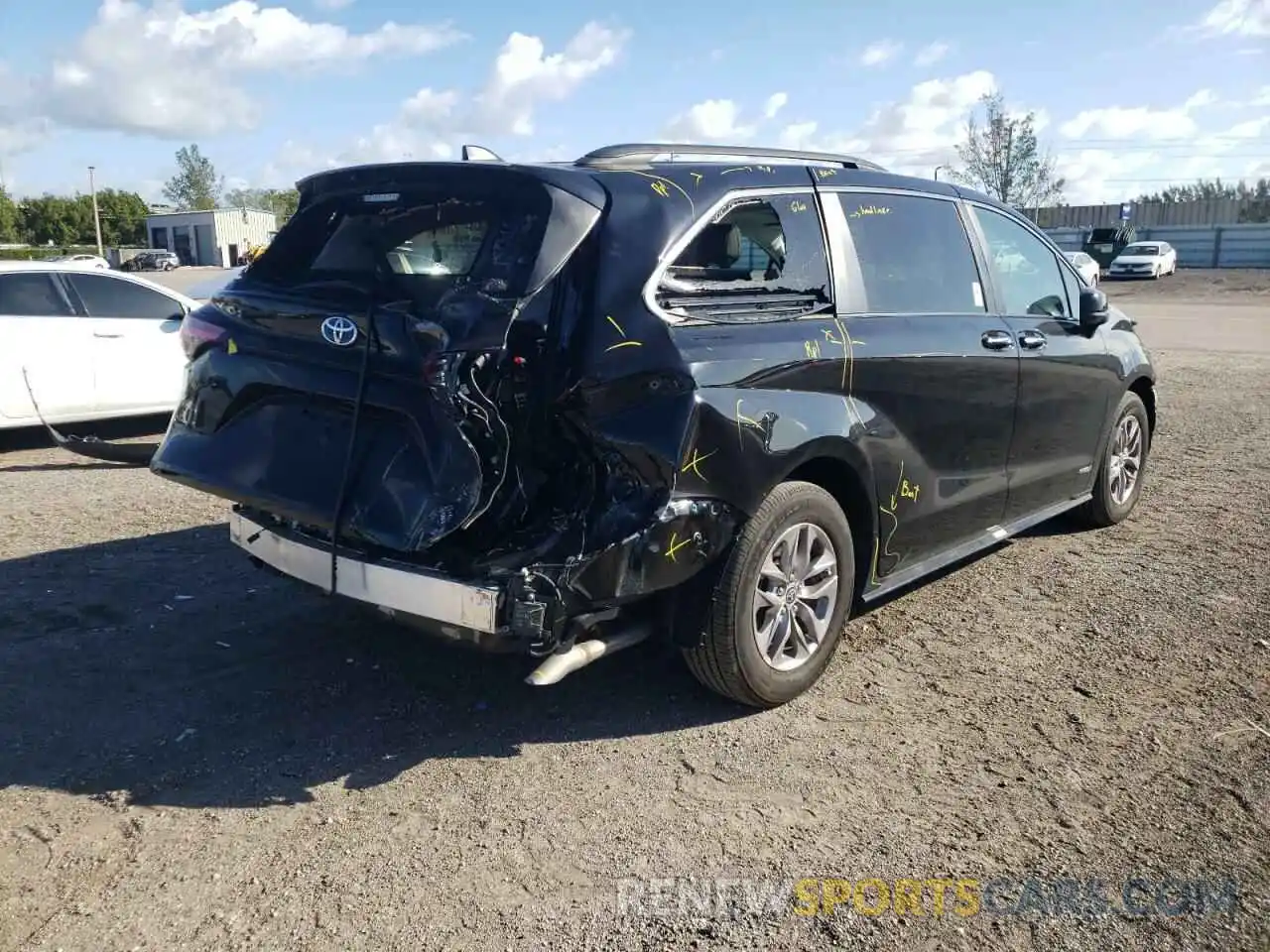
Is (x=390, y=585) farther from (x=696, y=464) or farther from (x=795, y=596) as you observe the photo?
(x=795, y=596)

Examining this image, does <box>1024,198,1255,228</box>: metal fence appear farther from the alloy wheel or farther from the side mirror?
the alloy wheel

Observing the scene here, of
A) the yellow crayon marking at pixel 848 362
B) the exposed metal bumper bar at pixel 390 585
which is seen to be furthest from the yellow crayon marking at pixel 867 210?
the exposed metal bumper bar at pixel 390 585

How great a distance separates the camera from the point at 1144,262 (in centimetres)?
4006

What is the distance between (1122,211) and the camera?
5112cm

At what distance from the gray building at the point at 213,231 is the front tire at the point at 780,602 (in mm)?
80075

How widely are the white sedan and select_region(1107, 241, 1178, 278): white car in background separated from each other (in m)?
38.7

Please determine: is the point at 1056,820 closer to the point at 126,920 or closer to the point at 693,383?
the point at 693,383

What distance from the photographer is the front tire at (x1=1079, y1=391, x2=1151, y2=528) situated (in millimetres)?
6219

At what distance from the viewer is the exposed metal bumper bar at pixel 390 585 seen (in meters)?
3.20

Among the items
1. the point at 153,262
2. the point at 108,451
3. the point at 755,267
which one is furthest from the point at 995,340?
the point at 153,262

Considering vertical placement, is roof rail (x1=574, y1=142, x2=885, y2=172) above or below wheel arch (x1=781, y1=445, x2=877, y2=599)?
above

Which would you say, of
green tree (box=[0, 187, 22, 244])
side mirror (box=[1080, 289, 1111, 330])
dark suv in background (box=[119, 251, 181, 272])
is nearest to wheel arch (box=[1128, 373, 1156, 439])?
side mirror (box=[1080, 289, 1111, 330])

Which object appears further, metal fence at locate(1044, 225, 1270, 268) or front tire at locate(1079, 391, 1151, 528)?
metal fence at locate(1044, 225, 1270, 268)

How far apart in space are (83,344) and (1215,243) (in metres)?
47.1
